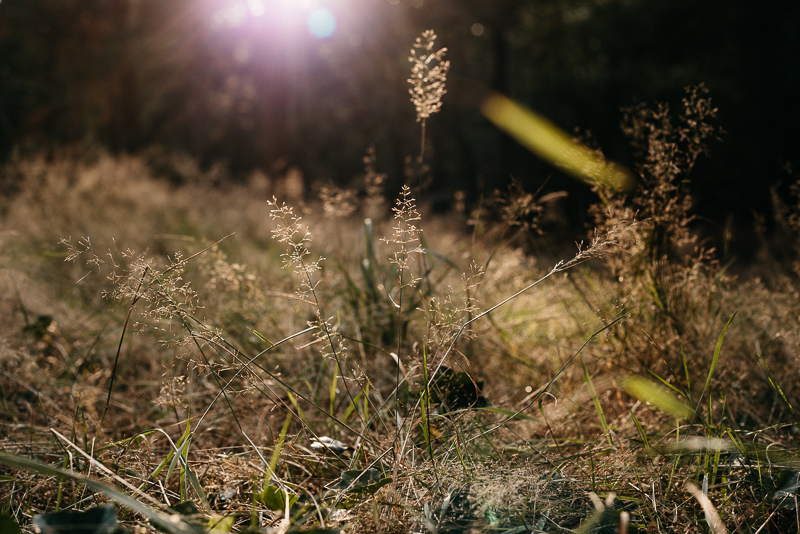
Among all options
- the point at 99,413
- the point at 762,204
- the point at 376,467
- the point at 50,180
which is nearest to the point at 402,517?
the point at 376,467

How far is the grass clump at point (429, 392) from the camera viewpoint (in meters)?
0.97

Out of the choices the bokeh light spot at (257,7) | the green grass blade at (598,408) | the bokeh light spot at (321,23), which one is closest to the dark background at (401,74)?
the bokeh light spot at (257,7)

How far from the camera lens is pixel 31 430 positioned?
1.39m

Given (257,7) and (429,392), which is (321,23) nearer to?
(257,7)

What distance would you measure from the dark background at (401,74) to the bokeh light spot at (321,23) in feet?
0.97

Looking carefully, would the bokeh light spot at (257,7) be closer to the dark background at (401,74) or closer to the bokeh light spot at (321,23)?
the dark background at (401,74)

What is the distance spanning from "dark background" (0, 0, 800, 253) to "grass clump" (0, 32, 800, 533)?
1.05 meters

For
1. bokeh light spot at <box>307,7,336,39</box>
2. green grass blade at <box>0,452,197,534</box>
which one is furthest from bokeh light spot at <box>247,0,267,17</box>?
green grass blade at <box>0,452,197,534</box>

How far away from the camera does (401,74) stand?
11.6 metres

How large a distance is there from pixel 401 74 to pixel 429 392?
11652mm

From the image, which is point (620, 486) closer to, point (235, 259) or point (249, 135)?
point (235, 259)

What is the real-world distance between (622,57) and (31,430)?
9.65m

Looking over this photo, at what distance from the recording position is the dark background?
652 cm

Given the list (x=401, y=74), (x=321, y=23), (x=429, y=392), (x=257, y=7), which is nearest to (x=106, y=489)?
(x=429, y=392)
